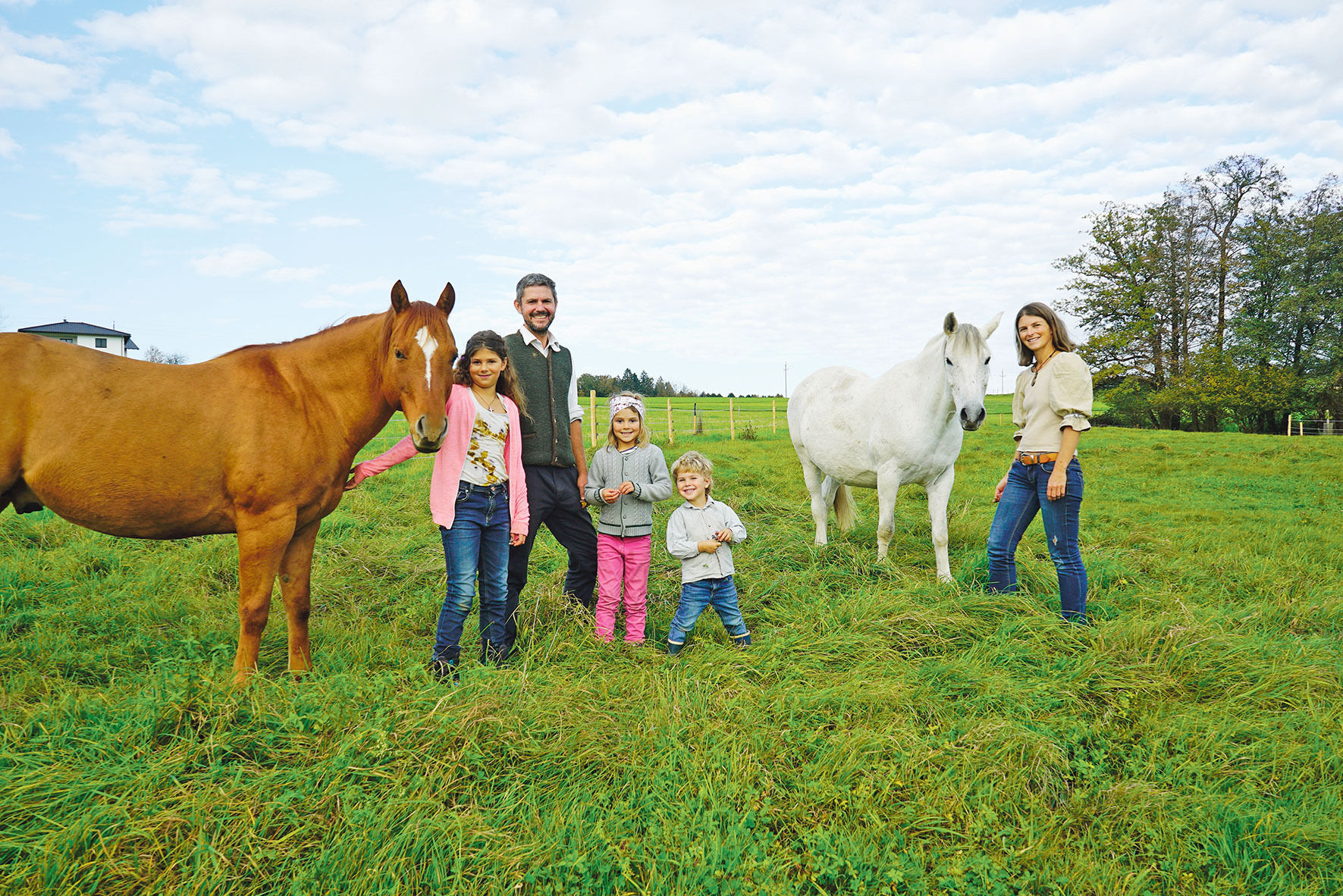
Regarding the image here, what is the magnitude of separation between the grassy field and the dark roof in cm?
5498

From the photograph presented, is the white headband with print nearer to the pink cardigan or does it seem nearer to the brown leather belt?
the pink cardigan

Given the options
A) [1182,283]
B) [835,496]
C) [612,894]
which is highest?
[1182,283]

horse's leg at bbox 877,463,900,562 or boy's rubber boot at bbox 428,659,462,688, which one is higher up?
horse's leg at bbox 877,463,900,562

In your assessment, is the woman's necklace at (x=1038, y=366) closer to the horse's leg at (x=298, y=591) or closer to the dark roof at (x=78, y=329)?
the horse's leg at (x=298, y=591)

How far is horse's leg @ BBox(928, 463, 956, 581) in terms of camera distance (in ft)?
17.3

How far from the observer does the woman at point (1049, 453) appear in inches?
155

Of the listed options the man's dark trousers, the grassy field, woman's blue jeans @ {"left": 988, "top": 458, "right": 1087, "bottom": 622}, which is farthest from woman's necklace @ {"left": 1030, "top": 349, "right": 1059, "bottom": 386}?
the man's dark trousers

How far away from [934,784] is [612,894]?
131 cm

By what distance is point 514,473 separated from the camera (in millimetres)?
3760

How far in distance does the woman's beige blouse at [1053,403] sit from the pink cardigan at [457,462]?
3.00 m

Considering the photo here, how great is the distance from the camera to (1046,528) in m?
3.97

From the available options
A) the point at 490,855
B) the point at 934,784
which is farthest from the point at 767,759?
the point at 490,855

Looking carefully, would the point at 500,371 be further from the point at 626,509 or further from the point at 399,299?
the point at 626,509

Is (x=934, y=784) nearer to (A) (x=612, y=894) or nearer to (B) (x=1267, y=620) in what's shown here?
(A) (x=612, y=894)
